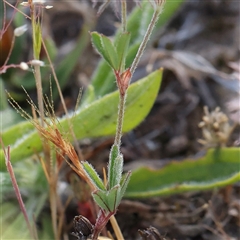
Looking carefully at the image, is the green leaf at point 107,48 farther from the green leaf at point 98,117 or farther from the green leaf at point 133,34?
the green leaf at point 133,34

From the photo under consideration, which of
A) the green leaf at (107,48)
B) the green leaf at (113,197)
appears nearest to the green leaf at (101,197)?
the green leaf at (113,197)

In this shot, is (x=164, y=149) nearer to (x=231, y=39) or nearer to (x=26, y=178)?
(x=26, y=178)

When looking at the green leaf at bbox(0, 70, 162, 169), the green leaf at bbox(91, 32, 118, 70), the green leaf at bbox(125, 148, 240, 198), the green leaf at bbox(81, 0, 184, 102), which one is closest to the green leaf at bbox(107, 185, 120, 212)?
the green leaf at bbox(91, 32, 118, 70)

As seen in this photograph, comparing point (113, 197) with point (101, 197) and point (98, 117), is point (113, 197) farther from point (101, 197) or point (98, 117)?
point (98, 117)

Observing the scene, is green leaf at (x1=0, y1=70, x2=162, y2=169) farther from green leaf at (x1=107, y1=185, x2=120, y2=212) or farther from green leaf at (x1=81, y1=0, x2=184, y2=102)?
green leaf at (x1=107, y1=185, x2=120, y2=212)

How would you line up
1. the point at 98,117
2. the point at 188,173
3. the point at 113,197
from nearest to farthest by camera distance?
the point at 113,197
the point at 98,117
the point at 188,173

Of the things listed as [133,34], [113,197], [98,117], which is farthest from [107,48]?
[133,34]

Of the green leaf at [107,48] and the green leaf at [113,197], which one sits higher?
the green leaf at [107,48]
